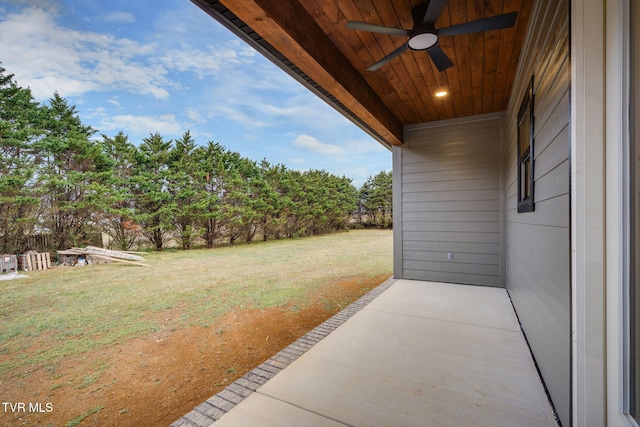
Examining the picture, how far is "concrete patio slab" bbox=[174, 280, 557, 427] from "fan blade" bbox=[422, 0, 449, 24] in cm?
231

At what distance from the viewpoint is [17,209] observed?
6.05m

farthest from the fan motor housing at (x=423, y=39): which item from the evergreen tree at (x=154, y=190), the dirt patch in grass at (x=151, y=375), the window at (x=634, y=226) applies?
the evergreen tree at (x=154, y=190)

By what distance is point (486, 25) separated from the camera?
1.78 m

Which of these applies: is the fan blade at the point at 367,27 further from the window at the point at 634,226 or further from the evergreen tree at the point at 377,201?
the evergreen tree at the point at 377,201

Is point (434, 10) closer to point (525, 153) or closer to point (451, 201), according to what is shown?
A: point (525, 153)

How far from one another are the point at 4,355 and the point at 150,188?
23.0 feet

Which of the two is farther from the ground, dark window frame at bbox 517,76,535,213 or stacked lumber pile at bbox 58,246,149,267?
dark window frame at bbox 517,76,535,213

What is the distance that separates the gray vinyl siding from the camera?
1.23 metres

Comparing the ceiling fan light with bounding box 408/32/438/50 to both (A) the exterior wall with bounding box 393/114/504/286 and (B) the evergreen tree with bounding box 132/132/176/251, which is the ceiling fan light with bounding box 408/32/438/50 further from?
(B) the evergreen tree with bounding box 132/132/176/251

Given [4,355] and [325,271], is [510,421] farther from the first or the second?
[325,271]

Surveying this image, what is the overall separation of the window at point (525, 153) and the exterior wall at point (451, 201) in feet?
4.48

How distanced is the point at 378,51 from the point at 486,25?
0.88 meters

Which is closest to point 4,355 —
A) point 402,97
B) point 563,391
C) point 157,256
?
point 563,391

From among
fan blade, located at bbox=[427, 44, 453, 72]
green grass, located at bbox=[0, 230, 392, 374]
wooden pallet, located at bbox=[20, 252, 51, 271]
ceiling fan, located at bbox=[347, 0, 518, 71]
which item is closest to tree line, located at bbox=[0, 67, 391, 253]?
wooden pallet, located at bbox=[20, 252, 51, 271]
